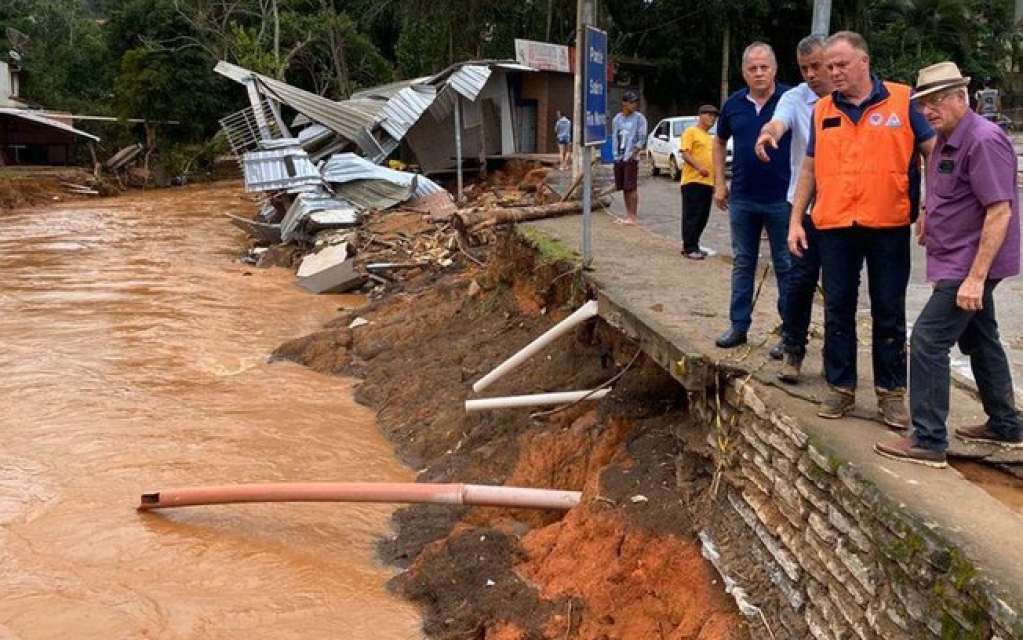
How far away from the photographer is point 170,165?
126 feet

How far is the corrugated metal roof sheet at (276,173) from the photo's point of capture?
21.2m

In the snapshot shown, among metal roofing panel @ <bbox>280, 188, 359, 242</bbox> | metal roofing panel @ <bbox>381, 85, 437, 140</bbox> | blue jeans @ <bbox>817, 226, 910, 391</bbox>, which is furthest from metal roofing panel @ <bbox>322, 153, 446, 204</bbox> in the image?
blue jeans @ <bbox>817, 226, 910, 391</bbox>

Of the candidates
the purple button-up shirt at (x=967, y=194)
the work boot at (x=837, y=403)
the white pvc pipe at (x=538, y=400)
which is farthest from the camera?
the white pvc pipe at (x=538, y=400)

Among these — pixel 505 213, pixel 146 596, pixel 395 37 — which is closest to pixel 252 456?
pixel 146 596

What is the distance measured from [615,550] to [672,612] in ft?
1.82

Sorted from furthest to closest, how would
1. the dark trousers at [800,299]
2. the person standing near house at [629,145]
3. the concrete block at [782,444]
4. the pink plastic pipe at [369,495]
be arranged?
the person standing near house at [629,145] → the pink plastic pipe at [369,495] → the dark trousers at [800,299] → the concrete block at [782,444]

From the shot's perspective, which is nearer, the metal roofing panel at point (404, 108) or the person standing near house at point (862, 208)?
the person standing near house at point (862, 208)

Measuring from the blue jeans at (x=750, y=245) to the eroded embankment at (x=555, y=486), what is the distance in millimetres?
835

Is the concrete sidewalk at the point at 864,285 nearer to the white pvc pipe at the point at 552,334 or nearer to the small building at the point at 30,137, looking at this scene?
the white pvc pipe at the point at 552,334

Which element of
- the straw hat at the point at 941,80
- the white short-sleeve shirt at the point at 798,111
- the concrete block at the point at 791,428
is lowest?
the concrete block at the point at 791,428

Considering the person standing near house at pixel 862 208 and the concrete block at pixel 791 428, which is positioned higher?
the person standing near house at pixel 862 208

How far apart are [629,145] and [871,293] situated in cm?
750

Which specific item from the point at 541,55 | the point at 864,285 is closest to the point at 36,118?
the point at 541,55

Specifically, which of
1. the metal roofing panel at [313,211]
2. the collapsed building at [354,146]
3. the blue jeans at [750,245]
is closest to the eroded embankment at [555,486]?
the blue jeans at [750,245]
